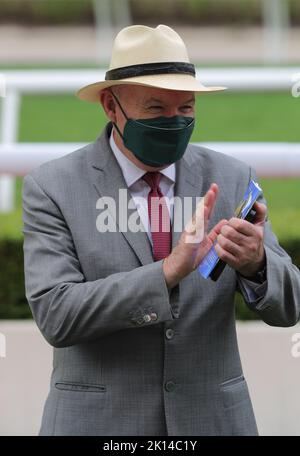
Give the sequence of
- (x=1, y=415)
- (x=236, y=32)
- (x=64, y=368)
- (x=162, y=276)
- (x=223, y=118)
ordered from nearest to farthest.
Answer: (x=162, y=276) < (x=64, y=368) < (x=1, y=415) < (x=223, y=118) < (x=236, y=32)

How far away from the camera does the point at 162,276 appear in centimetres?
264

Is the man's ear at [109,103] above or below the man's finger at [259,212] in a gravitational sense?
above

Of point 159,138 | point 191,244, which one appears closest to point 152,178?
point 159,138

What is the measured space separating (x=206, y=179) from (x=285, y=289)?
1.26ft

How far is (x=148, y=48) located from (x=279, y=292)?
730 mm

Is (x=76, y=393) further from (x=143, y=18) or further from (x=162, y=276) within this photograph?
(x=143, y=18)

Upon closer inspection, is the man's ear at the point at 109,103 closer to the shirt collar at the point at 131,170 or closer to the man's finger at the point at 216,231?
the shirt collar at the point at 131,170

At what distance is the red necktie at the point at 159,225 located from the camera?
2.82 m

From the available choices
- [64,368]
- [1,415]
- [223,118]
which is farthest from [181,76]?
[223,118]

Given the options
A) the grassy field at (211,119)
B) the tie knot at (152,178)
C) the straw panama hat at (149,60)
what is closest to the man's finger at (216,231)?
the tie knot at (152,178)

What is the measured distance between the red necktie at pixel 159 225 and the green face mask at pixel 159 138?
0.10 meters

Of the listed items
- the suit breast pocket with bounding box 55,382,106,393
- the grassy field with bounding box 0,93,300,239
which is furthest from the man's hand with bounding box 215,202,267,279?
the grassy field with bounding box 0,93,300,239

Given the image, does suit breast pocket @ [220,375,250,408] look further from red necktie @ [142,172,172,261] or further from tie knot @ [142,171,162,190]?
tie knot @ [142,171,162,190]

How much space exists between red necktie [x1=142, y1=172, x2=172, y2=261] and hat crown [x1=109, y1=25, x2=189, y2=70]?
352 mm
